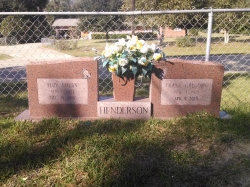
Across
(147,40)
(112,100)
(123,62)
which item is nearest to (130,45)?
(123,62)

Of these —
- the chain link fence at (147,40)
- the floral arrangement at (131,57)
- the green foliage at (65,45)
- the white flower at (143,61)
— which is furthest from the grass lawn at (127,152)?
the green foliage at (65,45)

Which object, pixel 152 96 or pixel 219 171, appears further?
pixel 152 96

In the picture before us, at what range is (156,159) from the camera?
2869 millimetres

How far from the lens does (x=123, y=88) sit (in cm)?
393

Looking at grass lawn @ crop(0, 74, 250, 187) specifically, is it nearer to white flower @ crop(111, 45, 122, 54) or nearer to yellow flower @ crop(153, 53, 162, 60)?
yellow flower @ crop(153, 53, 162, 60)

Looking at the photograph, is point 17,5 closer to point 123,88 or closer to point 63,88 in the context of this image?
point 63,88

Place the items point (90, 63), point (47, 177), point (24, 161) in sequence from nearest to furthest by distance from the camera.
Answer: point (47, 177), point (24, 161), point (90, 63)

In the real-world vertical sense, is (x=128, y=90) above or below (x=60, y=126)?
above

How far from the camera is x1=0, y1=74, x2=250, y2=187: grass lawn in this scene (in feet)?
8.36

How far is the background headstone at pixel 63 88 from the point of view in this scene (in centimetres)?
388

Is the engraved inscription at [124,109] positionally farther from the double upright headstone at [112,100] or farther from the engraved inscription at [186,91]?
the engraved inscription at [186,91]

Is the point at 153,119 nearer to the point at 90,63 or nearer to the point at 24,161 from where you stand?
the point at 90,63

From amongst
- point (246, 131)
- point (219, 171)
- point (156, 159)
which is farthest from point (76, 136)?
point (246, 131)

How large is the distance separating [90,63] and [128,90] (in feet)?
2.06
